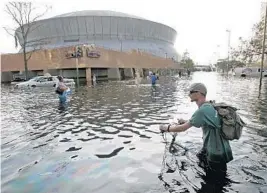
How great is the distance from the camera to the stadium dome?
88.6m

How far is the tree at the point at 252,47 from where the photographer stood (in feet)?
122

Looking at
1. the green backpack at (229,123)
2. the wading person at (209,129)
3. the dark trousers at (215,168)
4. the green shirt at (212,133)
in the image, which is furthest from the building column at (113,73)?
the green backpack at (229,123)

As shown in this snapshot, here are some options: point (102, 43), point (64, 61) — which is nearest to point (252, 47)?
point (64, 61)

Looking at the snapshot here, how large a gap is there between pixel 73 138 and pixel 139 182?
4.04m

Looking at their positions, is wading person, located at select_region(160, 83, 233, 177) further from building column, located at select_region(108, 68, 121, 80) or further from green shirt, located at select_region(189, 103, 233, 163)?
building column, located at select_region(108, 68, 121, 80)

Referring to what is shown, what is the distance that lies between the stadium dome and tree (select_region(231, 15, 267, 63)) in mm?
47812

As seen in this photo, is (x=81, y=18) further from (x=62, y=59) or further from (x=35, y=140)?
(x=35, y=140)

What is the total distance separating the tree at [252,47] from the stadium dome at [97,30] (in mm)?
47812

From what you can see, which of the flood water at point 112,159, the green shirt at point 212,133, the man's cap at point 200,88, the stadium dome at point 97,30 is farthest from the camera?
the stadium dome at point 97,30

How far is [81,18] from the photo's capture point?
288 feet

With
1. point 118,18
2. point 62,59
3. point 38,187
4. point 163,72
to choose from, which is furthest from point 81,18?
point 38,187

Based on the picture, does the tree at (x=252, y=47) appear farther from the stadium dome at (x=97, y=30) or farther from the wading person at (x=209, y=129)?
the stadium dome at (x=97, y=30)

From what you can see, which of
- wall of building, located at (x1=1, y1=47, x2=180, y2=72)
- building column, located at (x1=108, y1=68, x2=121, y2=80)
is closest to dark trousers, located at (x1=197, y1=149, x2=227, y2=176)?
wall of building, located at (x1=1, y1=47, x2=180, y2=72)

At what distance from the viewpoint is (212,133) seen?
498cm
